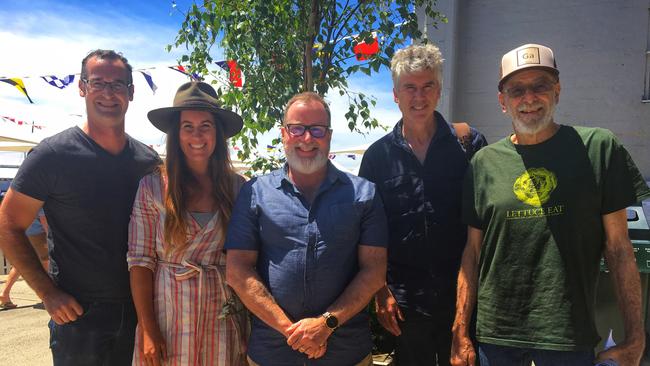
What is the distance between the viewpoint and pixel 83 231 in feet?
7.86

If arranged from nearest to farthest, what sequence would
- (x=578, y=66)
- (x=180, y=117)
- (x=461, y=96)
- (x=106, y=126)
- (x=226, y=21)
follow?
1. (x=180, y=117)
2. (x=106, y=126)
3. (x=226, y=21)
4. (x=578, y=66)
5. (x=461, y=96)

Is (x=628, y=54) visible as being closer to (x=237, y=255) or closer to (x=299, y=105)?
(x=299, y=105)

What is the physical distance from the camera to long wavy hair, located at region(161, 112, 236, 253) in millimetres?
2184

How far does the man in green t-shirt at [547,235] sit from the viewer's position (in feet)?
6.21

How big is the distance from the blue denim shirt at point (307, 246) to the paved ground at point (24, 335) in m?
3.52

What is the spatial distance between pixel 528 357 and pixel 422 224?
0.77 metres

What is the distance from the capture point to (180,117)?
2369 mm

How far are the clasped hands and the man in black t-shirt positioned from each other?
110 centimetres

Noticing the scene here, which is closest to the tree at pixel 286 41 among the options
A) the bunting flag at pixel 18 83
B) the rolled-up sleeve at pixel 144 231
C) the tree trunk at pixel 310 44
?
the tree trunk at pixel 310 44

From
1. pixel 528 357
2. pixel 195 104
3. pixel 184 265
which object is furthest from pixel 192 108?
pixel 528 357

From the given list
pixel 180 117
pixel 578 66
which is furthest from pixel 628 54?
pixel 180 117

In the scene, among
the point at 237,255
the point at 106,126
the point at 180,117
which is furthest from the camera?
the point at 106,126

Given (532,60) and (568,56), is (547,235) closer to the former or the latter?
(532,60)

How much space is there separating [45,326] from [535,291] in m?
5.67
